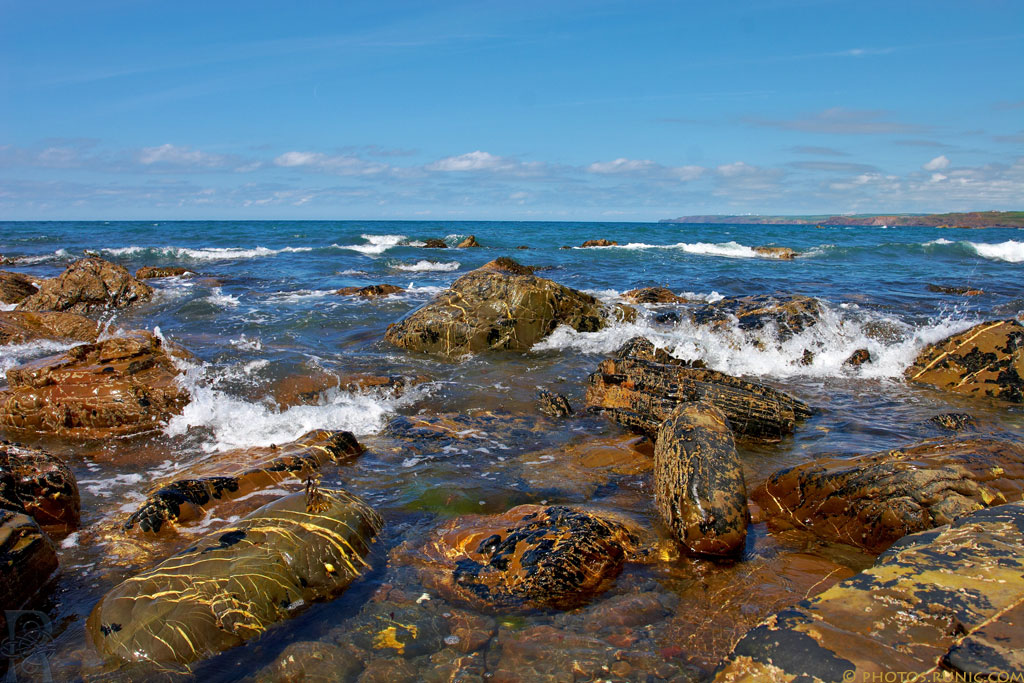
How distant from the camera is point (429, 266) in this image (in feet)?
76.7

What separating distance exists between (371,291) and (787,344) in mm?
9829

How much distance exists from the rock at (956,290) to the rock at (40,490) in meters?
18.1

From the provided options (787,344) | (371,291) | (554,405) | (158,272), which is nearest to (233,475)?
(554,405)

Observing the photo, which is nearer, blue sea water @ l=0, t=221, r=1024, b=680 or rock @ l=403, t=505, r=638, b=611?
rock @ l=403, t=505, r=638, b=611

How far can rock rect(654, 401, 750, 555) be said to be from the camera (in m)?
3.37

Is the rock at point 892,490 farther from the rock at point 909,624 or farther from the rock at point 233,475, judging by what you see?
the rock at point 233,475

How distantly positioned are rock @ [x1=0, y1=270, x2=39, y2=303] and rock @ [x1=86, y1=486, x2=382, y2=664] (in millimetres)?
14193

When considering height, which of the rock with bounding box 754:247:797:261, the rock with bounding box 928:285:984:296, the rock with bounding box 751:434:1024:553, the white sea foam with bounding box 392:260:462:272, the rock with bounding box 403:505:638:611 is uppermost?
the rock with bounding box 754:247:797:261

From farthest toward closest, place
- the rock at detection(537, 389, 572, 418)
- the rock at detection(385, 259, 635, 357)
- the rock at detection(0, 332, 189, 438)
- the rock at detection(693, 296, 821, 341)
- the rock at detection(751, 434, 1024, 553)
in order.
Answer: the rock at detection(693, 296, 821, 341), the rock at detection(385, 259, 635, 357), the rock at detection(537, 389, 572, 418), the rock at detection(0, 332, 189, 438), the rock at detection(751, 434, 1024, 553)

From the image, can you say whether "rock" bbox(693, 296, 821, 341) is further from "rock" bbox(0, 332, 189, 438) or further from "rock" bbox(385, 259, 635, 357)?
"rock" bbox(0, 332, 189, 438)

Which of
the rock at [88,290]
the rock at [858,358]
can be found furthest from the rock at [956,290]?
the rock at [88,290]

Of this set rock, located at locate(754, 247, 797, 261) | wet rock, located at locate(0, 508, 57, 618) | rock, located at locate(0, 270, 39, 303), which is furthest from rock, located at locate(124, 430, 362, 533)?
rock, located at locate(754, 247, 797, 261)

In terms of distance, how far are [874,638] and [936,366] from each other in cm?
695

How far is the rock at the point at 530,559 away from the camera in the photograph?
3025mm
